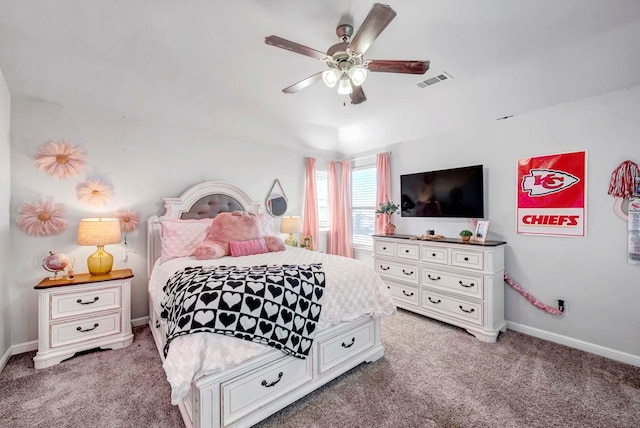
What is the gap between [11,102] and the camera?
2623 mm

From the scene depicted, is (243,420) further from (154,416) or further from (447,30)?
(447,30)

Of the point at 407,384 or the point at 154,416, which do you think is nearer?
the point at 154,416

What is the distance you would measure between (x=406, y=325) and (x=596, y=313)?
176 cm

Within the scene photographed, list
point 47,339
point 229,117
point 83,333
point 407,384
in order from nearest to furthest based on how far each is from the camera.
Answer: point 407,384 → point 47,339 → point 83,333 → point 229,117

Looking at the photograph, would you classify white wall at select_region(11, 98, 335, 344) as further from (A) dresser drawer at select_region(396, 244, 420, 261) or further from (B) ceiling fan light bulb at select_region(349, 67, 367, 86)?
(B) ceiling fan light bulb at select_region(349, 67, 367, 86)

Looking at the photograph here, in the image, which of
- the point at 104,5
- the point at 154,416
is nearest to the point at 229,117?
the point at 104,5

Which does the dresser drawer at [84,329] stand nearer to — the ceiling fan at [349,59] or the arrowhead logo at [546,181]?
the ceiling fan at [349,59]

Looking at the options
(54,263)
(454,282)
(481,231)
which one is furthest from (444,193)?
(54,263)

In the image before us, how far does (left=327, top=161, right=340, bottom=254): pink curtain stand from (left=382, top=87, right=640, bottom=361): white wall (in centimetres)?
228

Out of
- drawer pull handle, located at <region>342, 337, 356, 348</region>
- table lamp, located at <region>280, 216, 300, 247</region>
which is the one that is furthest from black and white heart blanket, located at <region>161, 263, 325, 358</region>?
table lamp, located at <region>280, 216, 300, 247</region>

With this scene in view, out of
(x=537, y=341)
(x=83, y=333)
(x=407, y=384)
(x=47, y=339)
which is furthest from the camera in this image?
(x=537, y=341)

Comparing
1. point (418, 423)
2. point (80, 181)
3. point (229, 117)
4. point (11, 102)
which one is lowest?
point (418, 423)

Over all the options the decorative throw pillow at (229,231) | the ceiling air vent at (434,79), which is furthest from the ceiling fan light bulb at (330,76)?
the decorative throw pillow at (229,231)

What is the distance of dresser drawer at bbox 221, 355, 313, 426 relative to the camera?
5.34 ft
